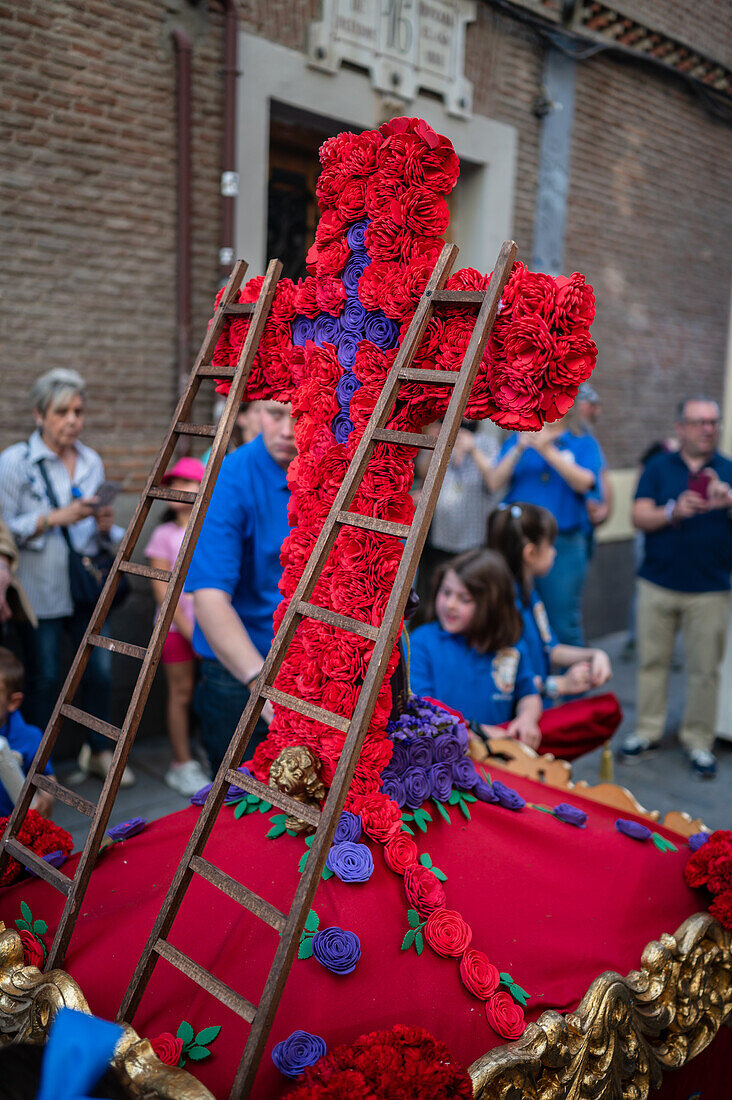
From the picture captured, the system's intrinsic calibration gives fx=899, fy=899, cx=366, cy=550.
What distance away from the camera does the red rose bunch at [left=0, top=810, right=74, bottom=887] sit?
83.2 inches

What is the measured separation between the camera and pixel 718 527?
530 cm

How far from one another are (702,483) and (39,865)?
4315 mm

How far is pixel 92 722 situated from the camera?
2.05m

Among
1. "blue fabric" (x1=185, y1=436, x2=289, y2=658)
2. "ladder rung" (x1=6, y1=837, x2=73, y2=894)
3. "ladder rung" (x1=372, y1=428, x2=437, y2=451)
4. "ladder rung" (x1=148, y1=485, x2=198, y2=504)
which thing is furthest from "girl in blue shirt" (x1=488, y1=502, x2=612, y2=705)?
"ladder rung" (x1=6, y1=837, x2=73, y2=894)

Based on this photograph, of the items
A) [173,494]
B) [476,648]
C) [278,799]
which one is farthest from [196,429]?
[476,648]

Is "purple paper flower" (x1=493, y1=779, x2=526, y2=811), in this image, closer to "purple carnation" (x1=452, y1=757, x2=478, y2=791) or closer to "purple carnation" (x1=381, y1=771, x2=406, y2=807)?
"purple carnation" (x1=452, y1=757, x2=478, y2=791)

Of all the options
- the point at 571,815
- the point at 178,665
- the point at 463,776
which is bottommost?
the point at 178,665

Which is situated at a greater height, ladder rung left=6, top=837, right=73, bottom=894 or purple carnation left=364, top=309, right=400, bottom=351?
purple carnation left=364, top=309, right=400, bottom=351

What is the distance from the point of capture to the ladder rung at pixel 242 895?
1539mm

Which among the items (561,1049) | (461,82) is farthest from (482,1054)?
(461,82)

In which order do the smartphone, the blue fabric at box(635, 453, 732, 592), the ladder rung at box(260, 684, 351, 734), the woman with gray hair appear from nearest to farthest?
the ladder rung at box(260, 684, 351, 734)
the woman with gray hair
the smartphone
the blue fabric at box(635, 453, 732, 592)

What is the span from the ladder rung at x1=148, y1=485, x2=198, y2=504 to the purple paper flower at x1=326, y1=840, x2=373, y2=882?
0.82m

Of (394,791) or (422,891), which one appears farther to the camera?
(394,791)

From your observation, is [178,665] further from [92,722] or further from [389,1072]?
[389,1072]
